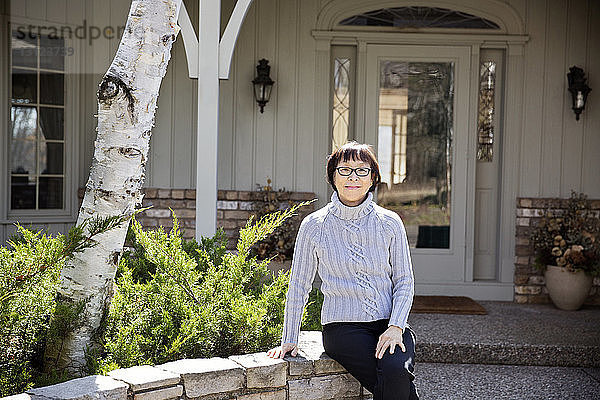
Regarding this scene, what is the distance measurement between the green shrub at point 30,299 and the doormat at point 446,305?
10.2ft

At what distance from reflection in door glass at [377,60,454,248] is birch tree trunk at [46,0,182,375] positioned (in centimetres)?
332

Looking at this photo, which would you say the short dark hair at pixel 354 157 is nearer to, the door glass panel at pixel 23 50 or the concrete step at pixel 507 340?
the concrete step at pixel 507 340

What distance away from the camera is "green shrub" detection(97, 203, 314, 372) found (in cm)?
284

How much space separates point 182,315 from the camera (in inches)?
117

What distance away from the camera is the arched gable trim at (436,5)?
226 inches

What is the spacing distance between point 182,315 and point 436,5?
381 centimetres

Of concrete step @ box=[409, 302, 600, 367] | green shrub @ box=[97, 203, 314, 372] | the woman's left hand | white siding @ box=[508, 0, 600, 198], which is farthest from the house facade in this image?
the woman's left hand

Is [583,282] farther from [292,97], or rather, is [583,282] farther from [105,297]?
[105,297]

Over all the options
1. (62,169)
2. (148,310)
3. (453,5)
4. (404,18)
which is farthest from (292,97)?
(148,310)

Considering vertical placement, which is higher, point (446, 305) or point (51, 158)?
point (51, 158)

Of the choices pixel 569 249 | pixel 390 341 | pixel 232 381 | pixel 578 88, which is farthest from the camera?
pixel 578 88

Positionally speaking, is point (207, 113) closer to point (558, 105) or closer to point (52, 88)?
point (52, 88)

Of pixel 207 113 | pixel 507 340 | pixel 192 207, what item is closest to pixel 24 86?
pixel 192 207

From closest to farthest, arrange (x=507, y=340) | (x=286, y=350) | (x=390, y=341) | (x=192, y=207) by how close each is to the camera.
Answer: (x=390, y=341)
(x=286, y=350)
(x=507, y=340)
(x=192, y=207)
